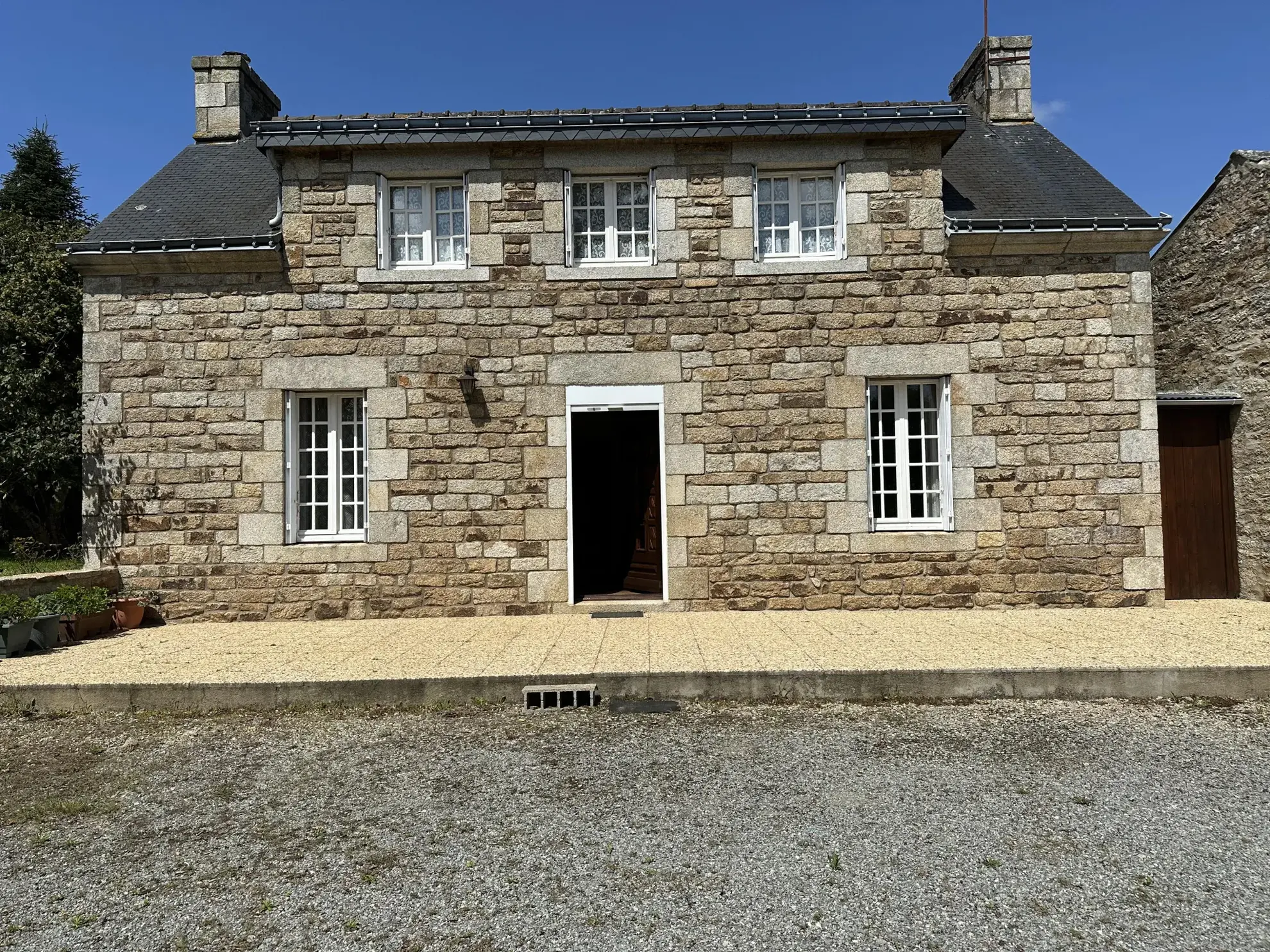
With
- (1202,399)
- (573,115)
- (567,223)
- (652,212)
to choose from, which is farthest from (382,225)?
(1202,399)

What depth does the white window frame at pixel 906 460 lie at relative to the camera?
8.59 meters

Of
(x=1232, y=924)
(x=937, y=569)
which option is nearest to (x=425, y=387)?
(x=937, y=569)

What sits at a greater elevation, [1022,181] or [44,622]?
[1022,181]

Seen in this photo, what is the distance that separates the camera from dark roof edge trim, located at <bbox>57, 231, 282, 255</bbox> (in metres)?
8.46

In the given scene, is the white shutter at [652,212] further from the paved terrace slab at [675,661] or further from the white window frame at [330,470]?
the paved terrace slab at [675,661]

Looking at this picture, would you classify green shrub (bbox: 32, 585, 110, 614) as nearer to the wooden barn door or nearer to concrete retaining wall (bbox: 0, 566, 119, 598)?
concrete retaining wall (bbox: 0, 566, 119, 598)

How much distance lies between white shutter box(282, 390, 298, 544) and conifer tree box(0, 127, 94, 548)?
4044 mm

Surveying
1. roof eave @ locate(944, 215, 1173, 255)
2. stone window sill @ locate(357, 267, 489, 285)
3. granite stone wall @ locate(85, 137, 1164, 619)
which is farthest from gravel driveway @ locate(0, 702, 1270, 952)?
roof eave @ locate(944, 215, 1173, 255)

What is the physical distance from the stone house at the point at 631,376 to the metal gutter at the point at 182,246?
33mm

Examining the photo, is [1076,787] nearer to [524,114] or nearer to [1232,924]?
[1232,924]

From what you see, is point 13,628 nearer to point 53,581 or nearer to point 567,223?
point 53,581

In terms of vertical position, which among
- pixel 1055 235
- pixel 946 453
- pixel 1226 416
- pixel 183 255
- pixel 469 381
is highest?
pixel 1055 235

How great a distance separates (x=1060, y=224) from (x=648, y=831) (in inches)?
300

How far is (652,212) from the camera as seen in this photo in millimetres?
8734
